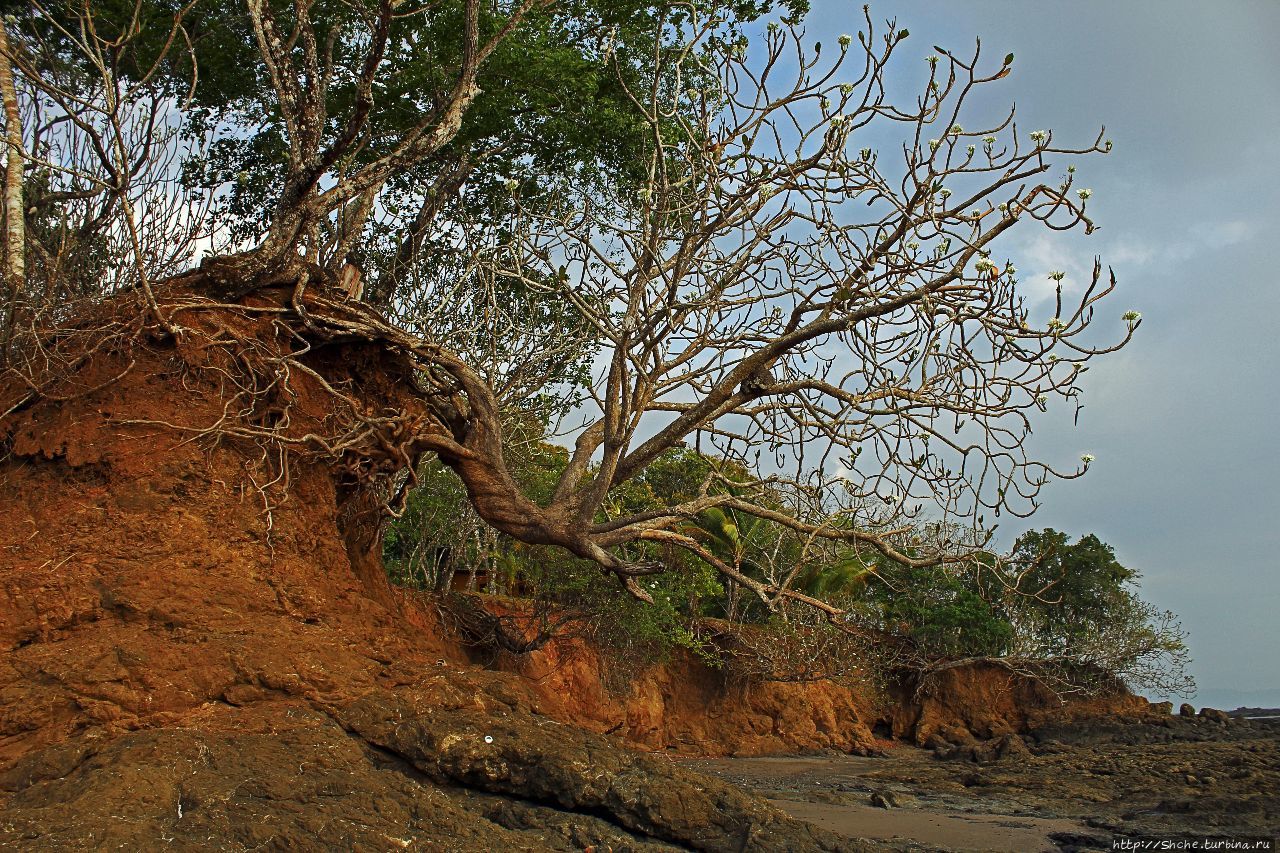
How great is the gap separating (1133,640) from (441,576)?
18408mm

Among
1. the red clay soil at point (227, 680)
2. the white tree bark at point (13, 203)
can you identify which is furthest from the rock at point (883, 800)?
the white tree bark at point (13, 203)

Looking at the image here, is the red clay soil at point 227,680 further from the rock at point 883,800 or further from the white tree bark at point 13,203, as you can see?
the rock at point 883,800

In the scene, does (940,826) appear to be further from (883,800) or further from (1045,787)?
(1045,787)

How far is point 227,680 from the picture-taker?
5.98 meters

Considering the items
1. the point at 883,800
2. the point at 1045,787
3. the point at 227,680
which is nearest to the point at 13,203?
the point at 227,680

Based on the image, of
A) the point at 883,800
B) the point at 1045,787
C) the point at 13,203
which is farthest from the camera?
the point at 1045,787

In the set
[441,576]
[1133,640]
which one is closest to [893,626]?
[1133,640]

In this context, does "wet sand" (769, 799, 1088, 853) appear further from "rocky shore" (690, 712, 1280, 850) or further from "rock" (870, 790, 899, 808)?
"rock" (870, 790, 899, 808)

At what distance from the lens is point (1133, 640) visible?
986 inches

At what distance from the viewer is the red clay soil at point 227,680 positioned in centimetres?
503

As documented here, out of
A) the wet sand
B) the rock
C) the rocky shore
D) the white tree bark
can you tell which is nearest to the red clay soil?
the white tree bark

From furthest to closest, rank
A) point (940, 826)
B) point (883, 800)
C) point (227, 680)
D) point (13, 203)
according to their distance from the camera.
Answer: point (883, 800)
point (940, 826)
point (13, 203)
point (227, 680)

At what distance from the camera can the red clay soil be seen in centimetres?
503

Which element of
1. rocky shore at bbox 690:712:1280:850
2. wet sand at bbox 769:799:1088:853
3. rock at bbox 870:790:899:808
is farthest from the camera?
rock at bbox 870:790:899:808
